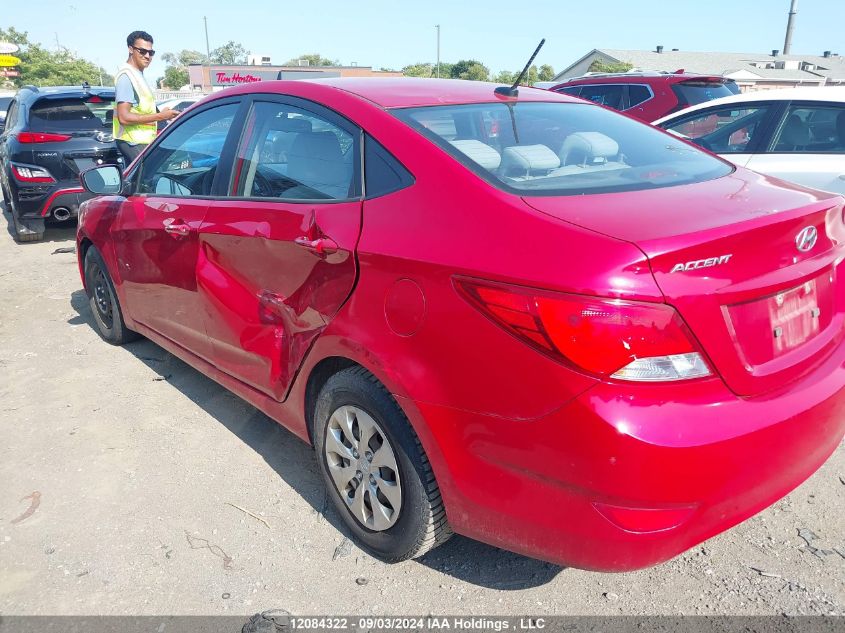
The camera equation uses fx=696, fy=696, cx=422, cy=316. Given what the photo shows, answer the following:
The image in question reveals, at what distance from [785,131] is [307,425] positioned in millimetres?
4809

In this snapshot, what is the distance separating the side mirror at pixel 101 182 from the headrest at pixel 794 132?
4948mm

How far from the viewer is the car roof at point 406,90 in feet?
8.87

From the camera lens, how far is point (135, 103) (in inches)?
251

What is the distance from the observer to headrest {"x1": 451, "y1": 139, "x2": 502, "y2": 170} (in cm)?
227

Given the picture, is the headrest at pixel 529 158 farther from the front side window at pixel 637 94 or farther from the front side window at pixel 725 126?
the front side window at pixel 637 94

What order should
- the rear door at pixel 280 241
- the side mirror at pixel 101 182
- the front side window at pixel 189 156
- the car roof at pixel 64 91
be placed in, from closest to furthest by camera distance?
the rear door at pixel 280 241, the front side window at pixel 189 156, the side mirror at pixel 101 182, the car roof at pixel 64 91

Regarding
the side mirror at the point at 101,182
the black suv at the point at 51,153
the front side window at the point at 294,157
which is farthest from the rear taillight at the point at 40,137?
the front side window at the point at 294,157

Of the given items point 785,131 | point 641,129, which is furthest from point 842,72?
point 641,129

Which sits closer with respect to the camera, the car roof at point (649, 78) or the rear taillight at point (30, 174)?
the rear taillight at point (30, 174)

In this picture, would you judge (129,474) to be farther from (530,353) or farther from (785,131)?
(785,131)

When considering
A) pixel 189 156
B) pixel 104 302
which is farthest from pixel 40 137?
pixel 189 156

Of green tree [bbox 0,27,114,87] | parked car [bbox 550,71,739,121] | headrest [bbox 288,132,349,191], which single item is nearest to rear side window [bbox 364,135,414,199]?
headrest [bbox 288,132,349,191]

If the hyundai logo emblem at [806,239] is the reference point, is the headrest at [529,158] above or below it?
above

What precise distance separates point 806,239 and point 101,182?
370cm
